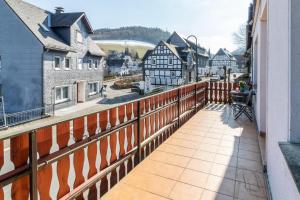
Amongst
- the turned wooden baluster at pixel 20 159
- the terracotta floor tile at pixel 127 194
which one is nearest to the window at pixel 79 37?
the terracotta floor tile at pixel 127 194

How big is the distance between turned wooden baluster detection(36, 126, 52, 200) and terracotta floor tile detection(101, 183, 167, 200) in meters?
0.89

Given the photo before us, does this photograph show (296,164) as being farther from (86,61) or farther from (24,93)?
(86,61)

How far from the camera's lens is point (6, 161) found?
1.55m

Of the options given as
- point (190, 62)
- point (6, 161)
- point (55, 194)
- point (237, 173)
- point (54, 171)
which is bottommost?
point (237, 173)

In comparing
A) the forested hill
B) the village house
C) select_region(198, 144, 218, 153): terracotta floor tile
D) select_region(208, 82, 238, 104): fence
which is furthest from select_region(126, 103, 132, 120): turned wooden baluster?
the forested hill

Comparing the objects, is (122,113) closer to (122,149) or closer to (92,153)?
(122,149)

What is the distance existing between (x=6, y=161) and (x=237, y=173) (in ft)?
9.18

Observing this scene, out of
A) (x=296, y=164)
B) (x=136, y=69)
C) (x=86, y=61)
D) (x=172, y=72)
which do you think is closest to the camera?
(x=296, y=164)

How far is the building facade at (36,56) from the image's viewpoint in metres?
17.1

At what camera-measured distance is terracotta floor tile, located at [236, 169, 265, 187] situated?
9.77ft

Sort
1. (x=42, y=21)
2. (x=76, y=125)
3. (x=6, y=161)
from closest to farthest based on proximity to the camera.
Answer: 1. (x=6, y=161)
2. (x=76, y=125)
3. (x=42, y=21)

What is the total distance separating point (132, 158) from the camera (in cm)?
336

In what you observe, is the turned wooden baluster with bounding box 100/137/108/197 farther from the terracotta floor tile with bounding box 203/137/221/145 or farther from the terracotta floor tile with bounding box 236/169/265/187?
the terracotta floor tile with bounding box 203/137/221/145

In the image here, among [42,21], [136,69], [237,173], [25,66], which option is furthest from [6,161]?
[136,69]
